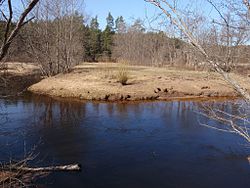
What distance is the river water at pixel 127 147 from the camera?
23.6ft

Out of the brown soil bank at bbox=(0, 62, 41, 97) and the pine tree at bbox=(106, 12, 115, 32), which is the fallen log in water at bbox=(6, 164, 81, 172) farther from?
the pine tree at bbox=(106, 12, 115, 32)

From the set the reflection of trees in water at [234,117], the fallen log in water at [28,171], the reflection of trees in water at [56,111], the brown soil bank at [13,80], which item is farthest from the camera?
the reflection of trees in water at [56,111]

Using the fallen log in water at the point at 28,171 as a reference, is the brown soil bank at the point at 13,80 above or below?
above

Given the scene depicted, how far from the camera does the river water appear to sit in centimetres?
721

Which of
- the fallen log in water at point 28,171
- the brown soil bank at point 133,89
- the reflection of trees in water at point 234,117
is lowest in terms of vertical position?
the fallen log in water at point 28,171

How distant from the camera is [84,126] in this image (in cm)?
1180

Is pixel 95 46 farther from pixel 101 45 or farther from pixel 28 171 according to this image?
pixel 28 171

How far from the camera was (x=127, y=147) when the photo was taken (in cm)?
941

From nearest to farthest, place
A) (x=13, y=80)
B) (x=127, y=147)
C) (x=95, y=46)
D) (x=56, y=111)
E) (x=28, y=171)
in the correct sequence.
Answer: (x=28, y=171)
(x=127, y=147)
(x=56, y=111)
(x=13, y=80)
(x=95, y=46)

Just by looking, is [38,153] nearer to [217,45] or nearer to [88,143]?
[88,143]

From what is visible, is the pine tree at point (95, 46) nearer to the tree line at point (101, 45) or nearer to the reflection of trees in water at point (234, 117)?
the tree line at point (101, 45)

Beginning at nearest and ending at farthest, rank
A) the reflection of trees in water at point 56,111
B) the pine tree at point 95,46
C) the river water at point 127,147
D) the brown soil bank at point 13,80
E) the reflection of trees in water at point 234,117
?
the reflection of trees in water at point 234,117, the river water at point 127,147, the brown soil bank at point 13,80, the reflection of trees in water at point 56,111, the pine tree at point 95,46

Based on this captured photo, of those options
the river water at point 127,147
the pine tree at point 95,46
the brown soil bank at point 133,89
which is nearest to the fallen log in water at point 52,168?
the river water at point 127,147

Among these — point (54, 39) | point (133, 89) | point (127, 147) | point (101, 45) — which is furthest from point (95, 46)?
point (127, 147)
